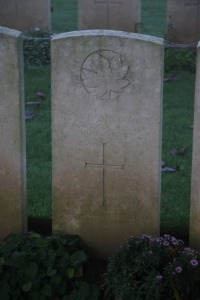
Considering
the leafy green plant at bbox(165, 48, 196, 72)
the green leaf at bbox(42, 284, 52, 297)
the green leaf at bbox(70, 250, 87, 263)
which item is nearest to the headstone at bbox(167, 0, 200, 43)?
the leafy green plant at bbox(165, 48, 196, 72)

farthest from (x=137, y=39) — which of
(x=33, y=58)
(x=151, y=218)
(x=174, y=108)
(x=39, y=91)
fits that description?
(x=33, y=58)

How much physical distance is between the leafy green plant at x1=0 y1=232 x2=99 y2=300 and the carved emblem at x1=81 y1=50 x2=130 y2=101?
3.06ft

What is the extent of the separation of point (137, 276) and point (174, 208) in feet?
4.06

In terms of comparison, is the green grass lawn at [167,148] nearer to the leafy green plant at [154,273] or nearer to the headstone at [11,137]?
the headstone at [11,137]

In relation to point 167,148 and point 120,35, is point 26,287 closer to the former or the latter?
point 120,35

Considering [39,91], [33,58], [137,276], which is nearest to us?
[137,276]

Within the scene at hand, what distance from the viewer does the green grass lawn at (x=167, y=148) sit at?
485 cm

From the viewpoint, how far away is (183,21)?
10234mm

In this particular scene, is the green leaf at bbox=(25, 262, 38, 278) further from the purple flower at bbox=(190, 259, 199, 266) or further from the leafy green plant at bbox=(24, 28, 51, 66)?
the leafy green plant at bbox=(24, 28, 51, 66)

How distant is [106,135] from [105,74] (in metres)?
0.36

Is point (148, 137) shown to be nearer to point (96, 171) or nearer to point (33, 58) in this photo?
point (96, 171)

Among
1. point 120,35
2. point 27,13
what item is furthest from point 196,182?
point 27,13

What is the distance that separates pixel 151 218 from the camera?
4227mm

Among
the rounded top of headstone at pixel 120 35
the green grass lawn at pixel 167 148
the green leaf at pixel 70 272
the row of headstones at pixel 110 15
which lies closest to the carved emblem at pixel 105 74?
the rounded top of headstone at pixel 120 35
